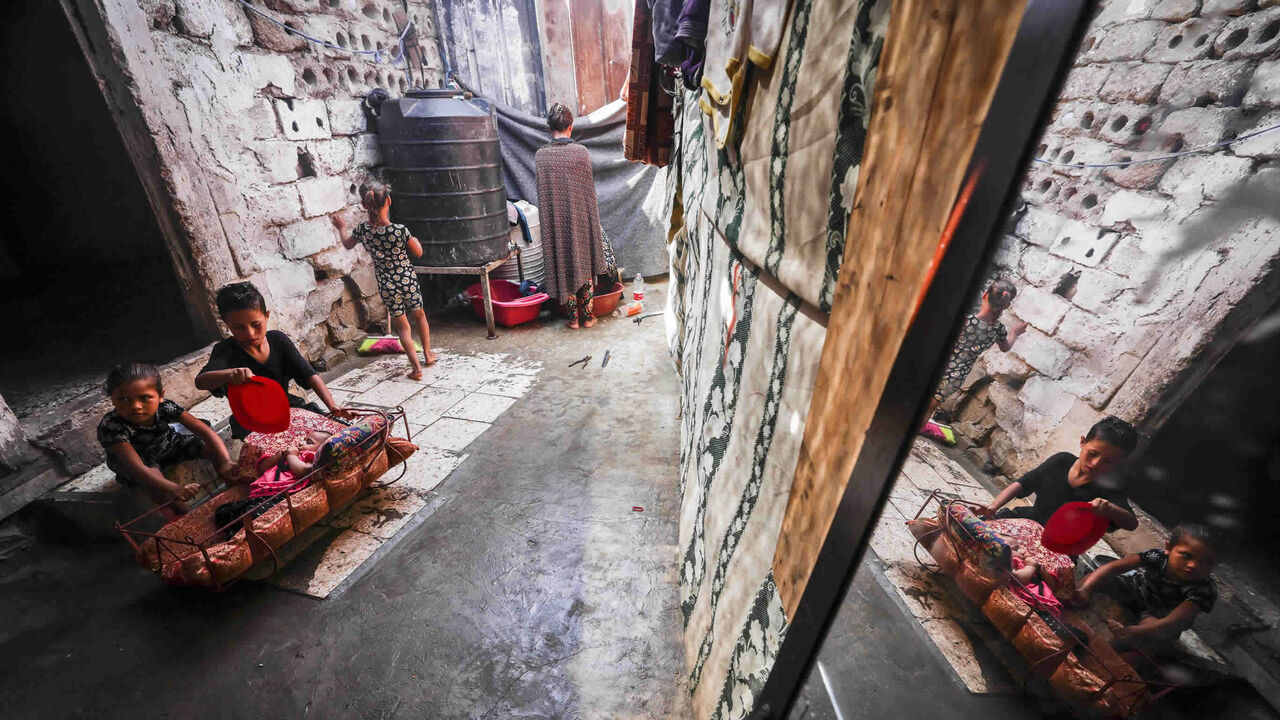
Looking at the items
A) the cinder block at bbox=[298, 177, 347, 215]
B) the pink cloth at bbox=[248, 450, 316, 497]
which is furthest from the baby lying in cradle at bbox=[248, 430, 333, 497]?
the cinder block at bbox=[298, 177, 347, 215]

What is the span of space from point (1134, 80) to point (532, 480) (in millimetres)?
3832

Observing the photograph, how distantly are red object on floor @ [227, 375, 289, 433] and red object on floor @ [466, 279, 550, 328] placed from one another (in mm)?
3245

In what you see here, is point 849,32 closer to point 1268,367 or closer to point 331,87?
point 1268,367

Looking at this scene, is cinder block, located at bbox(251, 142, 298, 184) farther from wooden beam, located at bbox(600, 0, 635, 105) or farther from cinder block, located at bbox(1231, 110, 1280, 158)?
cinder block, located at bbox(1231, 110, 1280, 158)

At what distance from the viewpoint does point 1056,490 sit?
1.86m

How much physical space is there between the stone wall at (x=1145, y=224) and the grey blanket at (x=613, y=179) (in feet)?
15.4

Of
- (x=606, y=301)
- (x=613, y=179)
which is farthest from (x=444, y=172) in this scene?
(x=613, y=179)

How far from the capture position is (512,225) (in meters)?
5.70

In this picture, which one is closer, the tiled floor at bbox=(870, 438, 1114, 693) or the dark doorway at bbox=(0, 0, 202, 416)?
the tiled floor at bbox=(870, 438, 1114, 693)

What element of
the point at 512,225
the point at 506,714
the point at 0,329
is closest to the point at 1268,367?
the point at 506,714

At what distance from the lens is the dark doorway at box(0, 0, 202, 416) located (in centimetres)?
396

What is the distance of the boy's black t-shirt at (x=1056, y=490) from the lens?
1.60 m

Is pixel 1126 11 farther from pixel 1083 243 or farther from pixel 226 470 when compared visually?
pixel 226 470

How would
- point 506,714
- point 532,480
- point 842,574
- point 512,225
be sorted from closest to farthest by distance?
point 842,574, point 506,714, point 532,480, point 512,225
